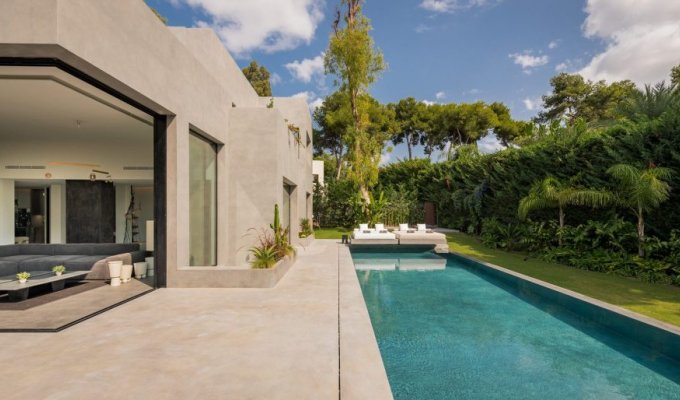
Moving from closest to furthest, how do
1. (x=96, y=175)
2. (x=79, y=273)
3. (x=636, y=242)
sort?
(x=79, y=273)
(x=636, y=242)
(x=96, y=175)

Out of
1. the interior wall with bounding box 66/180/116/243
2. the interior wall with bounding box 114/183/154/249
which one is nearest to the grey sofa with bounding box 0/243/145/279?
the interior wall with bounding box 66/180/116/243

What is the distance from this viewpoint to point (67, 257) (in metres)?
7.35

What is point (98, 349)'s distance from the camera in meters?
3.57

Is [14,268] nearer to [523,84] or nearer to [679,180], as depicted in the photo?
[679,180]

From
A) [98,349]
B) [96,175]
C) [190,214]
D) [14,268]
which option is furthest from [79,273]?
[96,175]

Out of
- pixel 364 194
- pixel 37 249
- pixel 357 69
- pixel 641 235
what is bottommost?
pixel 37 249

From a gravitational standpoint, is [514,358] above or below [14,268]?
below

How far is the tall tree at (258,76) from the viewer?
3322 centimetres

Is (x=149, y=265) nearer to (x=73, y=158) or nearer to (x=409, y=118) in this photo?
(x=73, y=158)

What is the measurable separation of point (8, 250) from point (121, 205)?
19.8 feet

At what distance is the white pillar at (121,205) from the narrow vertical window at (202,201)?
24.7 ft

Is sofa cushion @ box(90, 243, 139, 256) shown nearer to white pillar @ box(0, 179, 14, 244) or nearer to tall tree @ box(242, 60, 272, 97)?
white pillar @ box(0, 179, 14, 244)

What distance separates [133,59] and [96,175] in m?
8.80

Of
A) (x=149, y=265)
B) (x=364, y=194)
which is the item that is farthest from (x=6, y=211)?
(x=364, y=194)
